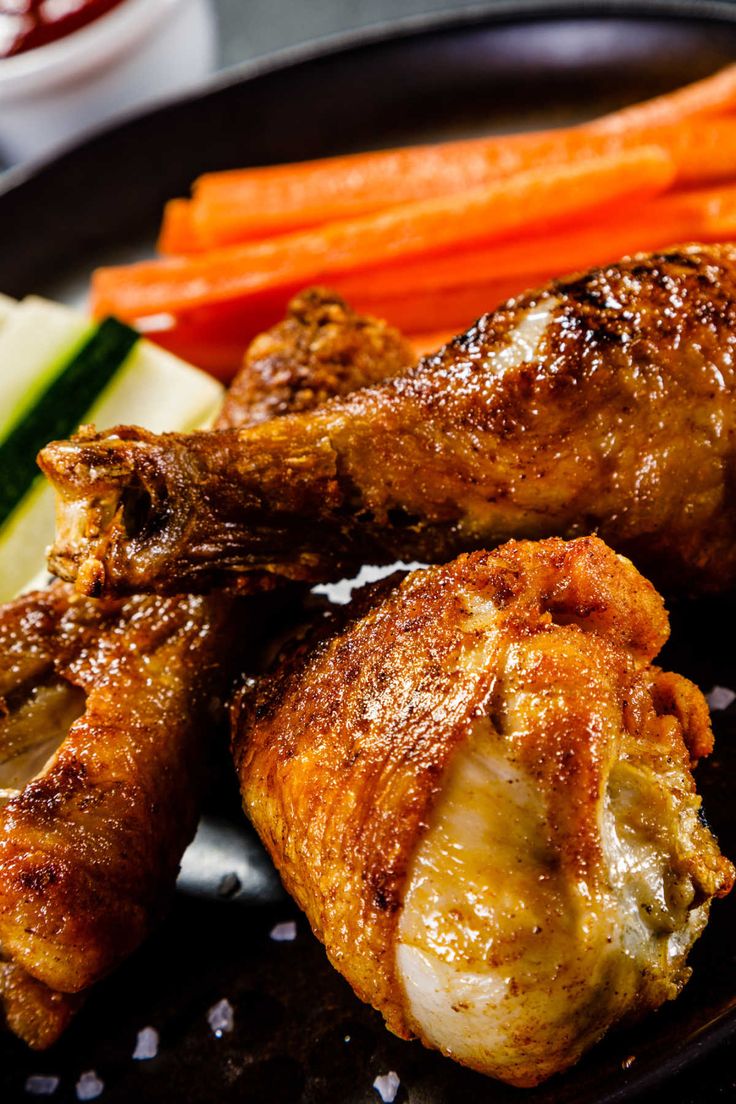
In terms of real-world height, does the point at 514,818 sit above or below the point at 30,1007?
above

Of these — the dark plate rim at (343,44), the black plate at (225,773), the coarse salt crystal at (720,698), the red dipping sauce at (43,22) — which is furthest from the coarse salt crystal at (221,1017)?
the red dipping sauce at (43,22)

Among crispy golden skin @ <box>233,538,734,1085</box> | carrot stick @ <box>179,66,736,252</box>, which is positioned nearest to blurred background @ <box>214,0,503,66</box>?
carrot stick @ <box>179,66,736,252</box>

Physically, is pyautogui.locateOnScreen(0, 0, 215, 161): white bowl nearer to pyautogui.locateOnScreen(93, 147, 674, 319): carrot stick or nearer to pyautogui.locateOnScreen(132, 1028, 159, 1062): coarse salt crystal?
pyautogui.locateOnScreen(93, 147, 674, 319): carrot stick

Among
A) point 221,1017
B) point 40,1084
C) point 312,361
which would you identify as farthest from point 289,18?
point 40,1084

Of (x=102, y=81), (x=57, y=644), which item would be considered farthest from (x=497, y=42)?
(x=57, y=644)

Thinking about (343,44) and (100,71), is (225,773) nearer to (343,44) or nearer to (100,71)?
(343,44)

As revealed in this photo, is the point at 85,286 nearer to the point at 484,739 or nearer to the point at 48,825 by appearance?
the point at 48,825
